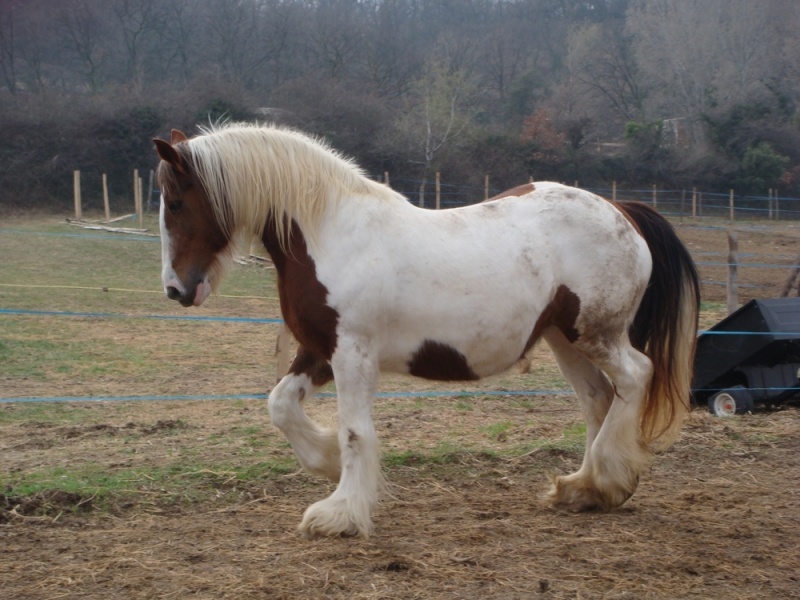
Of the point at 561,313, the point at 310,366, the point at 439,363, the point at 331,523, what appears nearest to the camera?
the point at 331,523

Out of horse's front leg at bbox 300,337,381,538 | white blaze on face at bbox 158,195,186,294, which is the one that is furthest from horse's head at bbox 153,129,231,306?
horse's front leg at bbox 300,337,381,538

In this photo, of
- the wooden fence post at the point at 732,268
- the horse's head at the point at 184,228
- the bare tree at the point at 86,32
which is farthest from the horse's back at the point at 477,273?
the bare tree at the point at 86,32

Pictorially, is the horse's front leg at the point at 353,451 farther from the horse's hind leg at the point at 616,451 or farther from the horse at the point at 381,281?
the horse's hind leg at the point at 616,451

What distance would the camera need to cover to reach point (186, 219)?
13.0ft

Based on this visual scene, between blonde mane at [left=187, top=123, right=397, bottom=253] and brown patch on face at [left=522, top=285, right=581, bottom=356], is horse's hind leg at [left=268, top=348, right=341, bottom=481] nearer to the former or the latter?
blonde mane at [left=187, top=123, right=397, bottom=253]

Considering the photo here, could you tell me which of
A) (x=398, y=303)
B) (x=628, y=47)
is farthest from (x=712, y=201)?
(x=398, y=303)

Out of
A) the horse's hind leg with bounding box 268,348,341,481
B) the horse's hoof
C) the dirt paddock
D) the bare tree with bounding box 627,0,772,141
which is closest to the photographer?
the dirt paddock

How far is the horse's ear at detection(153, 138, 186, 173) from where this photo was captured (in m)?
3.81

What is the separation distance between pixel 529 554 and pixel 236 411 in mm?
3840

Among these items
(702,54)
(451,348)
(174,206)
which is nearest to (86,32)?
(702,54)

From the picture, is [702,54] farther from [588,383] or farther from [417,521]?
[417,521]

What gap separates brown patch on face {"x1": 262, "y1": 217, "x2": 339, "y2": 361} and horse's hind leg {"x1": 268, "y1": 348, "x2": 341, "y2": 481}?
17cm

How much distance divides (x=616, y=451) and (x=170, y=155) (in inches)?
105

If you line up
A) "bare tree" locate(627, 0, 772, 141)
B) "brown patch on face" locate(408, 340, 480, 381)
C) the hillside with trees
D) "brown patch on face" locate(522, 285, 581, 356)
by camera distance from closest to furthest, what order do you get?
"brown patch on face" locate(408, 340, 480, 381) < "brown patch on face" locate(522, 285, 581, 356) < the hillside with trees < "bare tree" locate(627, 0, 772, 141)
